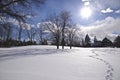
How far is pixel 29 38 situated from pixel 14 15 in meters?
57.8

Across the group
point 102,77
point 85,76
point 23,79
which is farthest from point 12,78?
point 102,77

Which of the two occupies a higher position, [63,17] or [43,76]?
[63,17]

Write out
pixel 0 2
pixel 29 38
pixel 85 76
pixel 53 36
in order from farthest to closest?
pixel 29 38, pixel 53 36, pixel 0 2, pixel 85 76

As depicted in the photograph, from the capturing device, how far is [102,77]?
8500mm

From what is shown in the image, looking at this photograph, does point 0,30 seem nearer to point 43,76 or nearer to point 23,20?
point 23,20

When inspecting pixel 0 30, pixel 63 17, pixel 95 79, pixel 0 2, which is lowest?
pixel 95 79

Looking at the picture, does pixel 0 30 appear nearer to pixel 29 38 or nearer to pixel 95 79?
pixel 95 79

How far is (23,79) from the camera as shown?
23.2ft

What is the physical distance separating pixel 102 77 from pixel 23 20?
1163 cm

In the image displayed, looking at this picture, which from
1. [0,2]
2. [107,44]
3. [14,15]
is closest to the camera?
[0,2]

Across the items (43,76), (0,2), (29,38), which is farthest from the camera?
(29,38)

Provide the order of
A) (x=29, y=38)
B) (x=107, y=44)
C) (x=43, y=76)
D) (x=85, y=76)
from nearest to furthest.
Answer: (x=43, y=76) < (x=85, y=76) < (x=29, y=38) < (x=107, y=44)

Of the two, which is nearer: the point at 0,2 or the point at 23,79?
the point at 23,79

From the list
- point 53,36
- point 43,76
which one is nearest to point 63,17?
point 53,36
